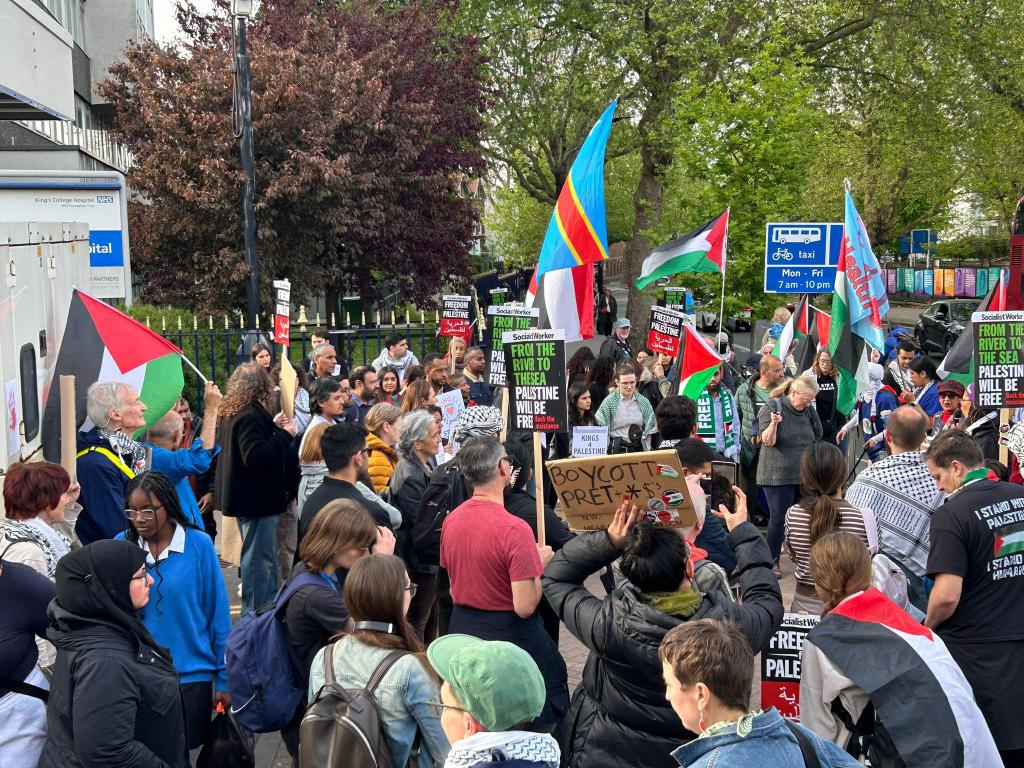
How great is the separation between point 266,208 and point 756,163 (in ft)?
28.8

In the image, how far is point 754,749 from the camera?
9.80 feet

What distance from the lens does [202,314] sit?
21.1 metres

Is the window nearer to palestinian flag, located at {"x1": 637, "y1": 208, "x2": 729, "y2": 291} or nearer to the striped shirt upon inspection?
the striped shirt

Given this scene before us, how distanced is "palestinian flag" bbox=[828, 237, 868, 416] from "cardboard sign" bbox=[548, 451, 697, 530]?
7114mm

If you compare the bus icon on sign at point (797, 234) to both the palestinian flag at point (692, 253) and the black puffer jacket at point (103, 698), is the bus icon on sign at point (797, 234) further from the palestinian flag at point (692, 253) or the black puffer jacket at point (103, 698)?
the black puffer jacket at point (103, 698)

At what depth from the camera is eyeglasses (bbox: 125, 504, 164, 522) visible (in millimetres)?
4805

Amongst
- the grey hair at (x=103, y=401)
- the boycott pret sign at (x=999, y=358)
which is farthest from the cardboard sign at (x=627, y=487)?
the boycott pret sign at (x=999, y=358)

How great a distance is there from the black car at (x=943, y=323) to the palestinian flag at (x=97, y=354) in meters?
24.3

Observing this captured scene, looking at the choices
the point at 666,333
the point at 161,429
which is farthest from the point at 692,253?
the point at 161,429

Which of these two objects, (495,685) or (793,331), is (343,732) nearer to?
(495,685)

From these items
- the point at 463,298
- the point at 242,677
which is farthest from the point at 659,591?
the point at 463,298

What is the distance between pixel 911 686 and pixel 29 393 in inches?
208

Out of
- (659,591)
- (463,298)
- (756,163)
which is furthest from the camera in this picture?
(756,163)

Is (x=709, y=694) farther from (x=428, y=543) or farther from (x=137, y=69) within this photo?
(x=137, y=69)
